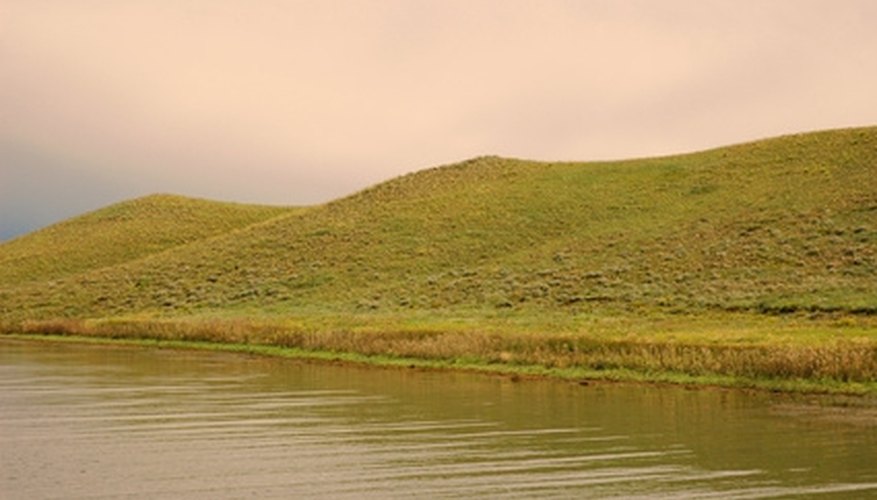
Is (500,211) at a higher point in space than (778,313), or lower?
higher

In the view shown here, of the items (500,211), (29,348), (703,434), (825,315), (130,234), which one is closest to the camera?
(703,434)

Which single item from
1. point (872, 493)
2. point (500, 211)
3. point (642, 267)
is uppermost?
point (500, 211)

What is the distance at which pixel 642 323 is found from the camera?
4738cm

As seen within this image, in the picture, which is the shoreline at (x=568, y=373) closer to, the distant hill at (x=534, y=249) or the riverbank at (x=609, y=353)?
the riverbank at (x=609, y=353)

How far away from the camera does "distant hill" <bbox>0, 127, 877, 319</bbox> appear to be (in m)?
59.8

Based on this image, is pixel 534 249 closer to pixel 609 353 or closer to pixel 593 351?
pixel 593 351

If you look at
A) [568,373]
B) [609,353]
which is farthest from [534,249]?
[568,373]

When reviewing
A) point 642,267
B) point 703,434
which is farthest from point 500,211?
point 703,434

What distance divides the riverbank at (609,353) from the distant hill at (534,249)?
12620mm

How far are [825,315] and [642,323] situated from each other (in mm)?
6933

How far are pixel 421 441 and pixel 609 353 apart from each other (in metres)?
14.0

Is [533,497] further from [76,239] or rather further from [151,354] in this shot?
[76,239]

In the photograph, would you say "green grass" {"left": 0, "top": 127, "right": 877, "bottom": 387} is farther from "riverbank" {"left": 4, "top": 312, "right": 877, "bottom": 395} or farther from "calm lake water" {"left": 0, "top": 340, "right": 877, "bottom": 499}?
"calm lake water" {"left": 0, "top": 340, "right": 877, "bottom": 499}

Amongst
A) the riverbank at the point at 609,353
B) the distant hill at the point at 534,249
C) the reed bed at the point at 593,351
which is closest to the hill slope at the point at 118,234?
the distant hill at the point at 534,249
